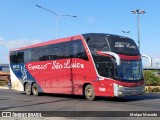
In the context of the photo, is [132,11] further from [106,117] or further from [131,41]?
[106,117]

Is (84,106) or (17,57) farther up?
(17,57)

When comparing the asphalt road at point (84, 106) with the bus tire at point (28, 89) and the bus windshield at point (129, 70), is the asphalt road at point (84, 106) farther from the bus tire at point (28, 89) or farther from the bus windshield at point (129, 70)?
the bus tire at point (28, 89)

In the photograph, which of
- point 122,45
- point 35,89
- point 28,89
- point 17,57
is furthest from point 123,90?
point 17,57

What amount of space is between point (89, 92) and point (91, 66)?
1619mm

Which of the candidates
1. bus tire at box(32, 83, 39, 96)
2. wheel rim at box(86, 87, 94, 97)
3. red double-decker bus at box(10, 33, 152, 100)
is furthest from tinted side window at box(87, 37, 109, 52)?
bus tire at box(32, 83, 39, 96)

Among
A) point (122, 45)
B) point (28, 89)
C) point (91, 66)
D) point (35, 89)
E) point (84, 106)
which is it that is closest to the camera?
point (84, 106)

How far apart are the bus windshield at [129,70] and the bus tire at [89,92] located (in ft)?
7.08

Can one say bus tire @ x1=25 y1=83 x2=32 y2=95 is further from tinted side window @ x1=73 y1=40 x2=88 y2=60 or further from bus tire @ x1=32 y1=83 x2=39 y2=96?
tinted side window @ x1=73 y1=40 x2=88 y2=60

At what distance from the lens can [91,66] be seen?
21.0 m

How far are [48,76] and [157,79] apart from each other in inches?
673

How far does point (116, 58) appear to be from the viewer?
19656mm

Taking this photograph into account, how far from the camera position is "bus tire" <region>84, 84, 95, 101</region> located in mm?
21222

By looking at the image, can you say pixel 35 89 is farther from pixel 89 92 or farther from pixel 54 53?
pixel 89 92

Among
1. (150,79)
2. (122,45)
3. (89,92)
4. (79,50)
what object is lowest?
(89,92)
